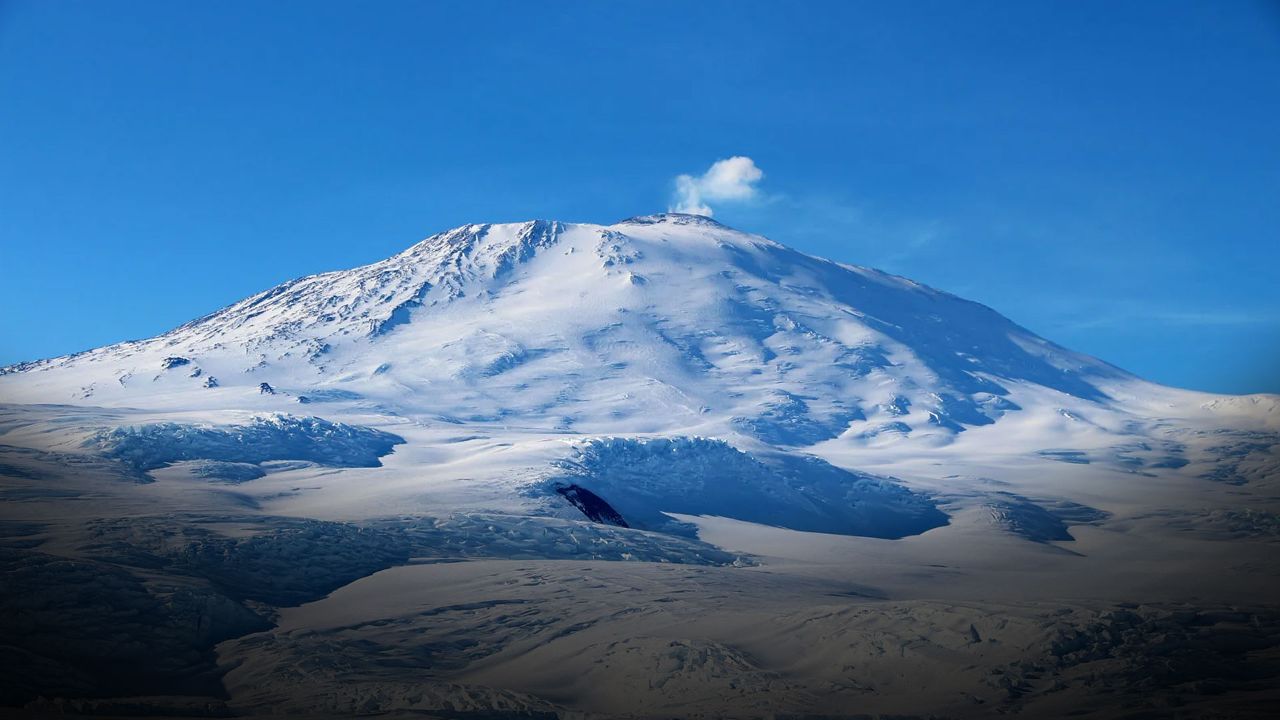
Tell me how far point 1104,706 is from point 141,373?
114m

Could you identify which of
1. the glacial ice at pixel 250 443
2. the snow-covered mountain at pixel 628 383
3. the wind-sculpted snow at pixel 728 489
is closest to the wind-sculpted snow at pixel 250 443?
the glacial ice at pixel 250 443

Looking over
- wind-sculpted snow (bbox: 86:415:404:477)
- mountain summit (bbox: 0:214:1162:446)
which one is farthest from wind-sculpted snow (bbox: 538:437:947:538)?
mountain summit (bbox: 0:214:1162:446)

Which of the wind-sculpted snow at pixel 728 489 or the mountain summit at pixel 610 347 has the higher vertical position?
the mountain summit at pixel 610 347

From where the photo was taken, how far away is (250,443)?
62.5m

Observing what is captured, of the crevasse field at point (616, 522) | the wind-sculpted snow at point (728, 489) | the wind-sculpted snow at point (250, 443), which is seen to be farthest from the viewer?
the wind-sculpted snow at point (728, 489)

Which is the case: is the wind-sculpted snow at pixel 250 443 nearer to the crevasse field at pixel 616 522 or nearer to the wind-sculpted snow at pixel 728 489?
the crevasse field at pixel 616 522

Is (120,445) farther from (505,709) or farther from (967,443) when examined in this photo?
(967,443)

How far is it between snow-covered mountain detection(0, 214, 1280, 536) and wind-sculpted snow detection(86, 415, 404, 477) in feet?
0.82

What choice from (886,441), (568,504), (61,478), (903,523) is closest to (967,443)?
(886,441)

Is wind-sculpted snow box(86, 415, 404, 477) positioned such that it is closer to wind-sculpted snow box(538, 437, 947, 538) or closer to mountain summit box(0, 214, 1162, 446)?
wind-sculpted snow box(538, 437, 947, 538)

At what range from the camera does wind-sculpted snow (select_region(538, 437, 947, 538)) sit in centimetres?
5669

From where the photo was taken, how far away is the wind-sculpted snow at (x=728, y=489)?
56.7 meters

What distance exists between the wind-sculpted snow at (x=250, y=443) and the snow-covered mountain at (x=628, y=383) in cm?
25

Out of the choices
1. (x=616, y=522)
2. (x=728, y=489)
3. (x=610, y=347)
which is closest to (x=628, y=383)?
(x=610, y=347)
